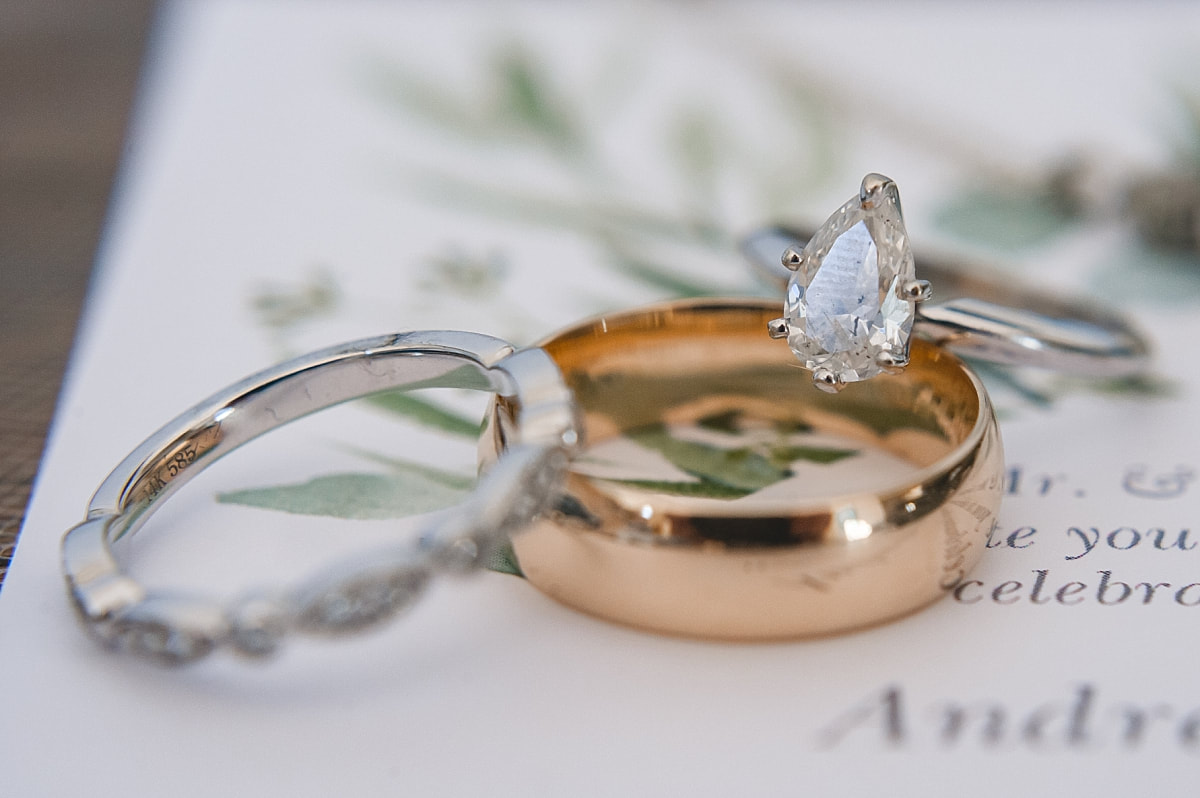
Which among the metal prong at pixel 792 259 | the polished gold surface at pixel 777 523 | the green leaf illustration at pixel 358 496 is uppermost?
the metal prong at pixel 792 259

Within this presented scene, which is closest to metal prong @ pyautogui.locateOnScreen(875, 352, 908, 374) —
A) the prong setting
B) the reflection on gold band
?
the prong setting

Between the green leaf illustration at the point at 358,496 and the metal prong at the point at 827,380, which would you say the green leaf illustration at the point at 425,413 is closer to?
the green leaf illustration at the point at 358,496

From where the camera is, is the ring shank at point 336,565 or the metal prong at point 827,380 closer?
the ring shank at point 336,565

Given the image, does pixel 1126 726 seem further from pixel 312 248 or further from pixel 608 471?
pixel 312 248

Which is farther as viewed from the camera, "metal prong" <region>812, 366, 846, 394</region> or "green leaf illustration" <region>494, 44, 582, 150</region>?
"green leaf illustration" <region>494, 44, 582, 150</region>

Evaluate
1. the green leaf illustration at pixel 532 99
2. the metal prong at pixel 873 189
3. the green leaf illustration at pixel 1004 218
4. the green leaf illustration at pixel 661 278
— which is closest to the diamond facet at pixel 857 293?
the metal prong at pixel 873 189

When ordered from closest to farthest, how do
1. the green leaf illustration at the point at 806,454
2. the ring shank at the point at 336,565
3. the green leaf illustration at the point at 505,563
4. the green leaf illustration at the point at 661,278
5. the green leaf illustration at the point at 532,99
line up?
the ring shank at the point at 336,565 < the green leaf illustration at the point at 505,563 < the green leaf illustration at the point at 806,454 < the green leaf illustration at the point at 661,278 < the green leaf illustration at the point at 532,99

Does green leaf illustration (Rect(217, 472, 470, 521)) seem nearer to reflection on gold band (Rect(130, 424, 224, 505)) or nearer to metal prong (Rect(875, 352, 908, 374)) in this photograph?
reflection on gold band (Rect(130, 424, 224, 505))
